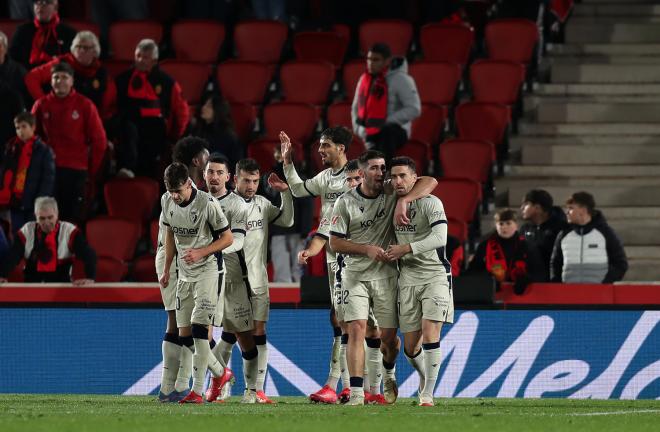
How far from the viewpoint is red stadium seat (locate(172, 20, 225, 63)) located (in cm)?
1869

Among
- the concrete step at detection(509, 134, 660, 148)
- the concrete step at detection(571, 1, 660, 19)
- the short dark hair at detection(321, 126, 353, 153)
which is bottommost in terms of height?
the concrete step at detection(509, 134, 660, 148)

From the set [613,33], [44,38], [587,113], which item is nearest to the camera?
[44,38]

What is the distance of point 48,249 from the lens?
1429cm

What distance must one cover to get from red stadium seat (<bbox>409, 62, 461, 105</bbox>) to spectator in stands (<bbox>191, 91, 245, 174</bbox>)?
9.05 feet

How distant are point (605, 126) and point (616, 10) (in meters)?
2.40

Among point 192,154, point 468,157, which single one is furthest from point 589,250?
point 192,154

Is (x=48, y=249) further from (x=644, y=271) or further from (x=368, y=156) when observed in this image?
(x=644, y=271)

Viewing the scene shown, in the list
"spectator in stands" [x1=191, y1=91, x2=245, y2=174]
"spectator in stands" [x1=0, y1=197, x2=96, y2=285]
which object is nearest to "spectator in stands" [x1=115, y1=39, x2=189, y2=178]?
"spectator in stands" [x1=191, y1=91, x2=245, y2=174]

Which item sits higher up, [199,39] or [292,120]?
[199,39]

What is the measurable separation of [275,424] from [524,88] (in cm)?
1011

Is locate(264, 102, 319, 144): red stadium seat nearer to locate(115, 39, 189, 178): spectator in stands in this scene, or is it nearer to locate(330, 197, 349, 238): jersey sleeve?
locate(115, 39, 189, 178): spectator in stands

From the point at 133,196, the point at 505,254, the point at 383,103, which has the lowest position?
the point at 505,254

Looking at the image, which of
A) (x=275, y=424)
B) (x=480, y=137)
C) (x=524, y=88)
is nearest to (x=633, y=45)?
(x=524, y=88)

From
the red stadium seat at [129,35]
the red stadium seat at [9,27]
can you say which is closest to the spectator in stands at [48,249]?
the red stadium seat at [129,35]
